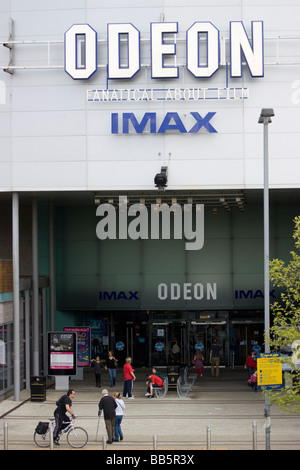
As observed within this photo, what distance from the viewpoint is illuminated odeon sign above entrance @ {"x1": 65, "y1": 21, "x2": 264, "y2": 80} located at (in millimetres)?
25703

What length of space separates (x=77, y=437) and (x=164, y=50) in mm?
13519

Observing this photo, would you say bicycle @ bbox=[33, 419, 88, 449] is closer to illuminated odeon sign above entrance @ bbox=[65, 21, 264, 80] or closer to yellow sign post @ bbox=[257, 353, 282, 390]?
yellow sign post @ bbox=[257, 353, 282, 390]

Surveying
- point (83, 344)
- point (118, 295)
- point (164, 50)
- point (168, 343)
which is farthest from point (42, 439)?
point (168, 343)

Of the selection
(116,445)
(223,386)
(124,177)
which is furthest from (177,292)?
(116,445)

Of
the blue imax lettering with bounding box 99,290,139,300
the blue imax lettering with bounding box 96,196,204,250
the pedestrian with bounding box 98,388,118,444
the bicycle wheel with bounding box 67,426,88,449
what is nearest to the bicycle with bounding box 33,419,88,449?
the bicycle wheel with bounding box 67,426,88,449

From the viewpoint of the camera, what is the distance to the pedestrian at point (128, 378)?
84.8 feet

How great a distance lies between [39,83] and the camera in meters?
26.5

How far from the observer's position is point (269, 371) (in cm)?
1762

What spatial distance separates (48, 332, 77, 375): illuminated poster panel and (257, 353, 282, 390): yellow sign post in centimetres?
1162

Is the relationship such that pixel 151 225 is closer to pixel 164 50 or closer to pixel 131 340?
pixel 131 340

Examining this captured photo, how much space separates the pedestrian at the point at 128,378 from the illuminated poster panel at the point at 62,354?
248 cm
